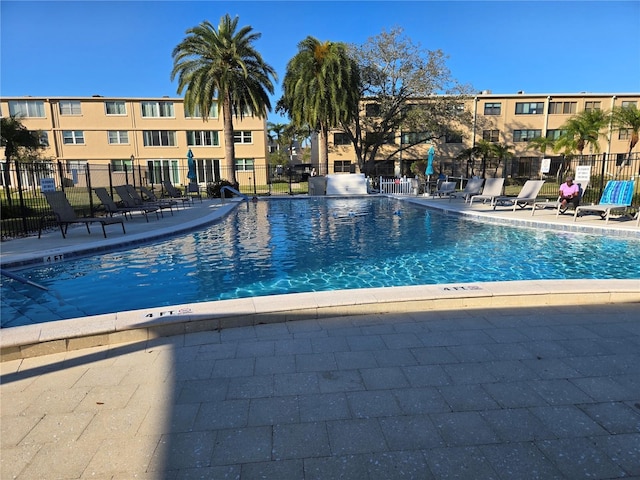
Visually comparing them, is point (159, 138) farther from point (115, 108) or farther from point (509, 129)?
point (509, 129)

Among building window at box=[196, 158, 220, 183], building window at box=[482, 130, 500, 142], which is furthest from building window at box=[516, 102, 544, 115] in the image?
building window at box=[196, 158, 220, 183]

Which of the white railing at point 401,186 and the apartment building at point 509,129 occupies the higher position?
the apartment building at point 509,129

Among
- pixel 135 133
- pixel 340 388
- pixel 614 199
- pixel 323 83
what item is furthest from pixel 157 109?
pixel 340 388

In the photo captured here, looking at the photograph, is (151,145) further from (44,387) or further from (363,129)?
(44,387)

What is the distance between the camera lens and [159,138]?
34469mm

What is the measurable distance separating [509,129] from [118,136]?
1447 inches

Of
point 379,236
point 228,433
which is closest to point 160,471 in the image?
point 228,433

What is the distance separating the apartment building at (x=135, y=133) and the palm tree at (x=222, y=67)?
1129cm

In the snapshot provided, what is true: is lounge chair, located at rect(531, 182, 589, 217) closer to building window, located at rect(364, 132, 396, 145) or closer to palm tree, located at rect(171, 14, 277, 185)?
palm tree, located at rect(171, 14, 277, 185)

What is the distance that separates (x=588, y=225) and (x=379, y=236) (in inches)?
204

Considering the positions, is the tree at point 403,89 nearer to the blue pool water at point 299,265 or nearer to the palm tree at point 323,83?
the palm tree at point 323,83

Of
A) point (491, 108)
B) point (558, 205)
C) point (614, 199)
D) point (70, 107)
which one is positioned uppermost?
point (491, 108)

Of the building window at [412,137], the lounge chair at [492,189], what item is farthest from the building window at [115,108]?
A: the lounge chair at [492,189]

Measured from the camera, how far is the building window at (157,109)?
3391 cm
